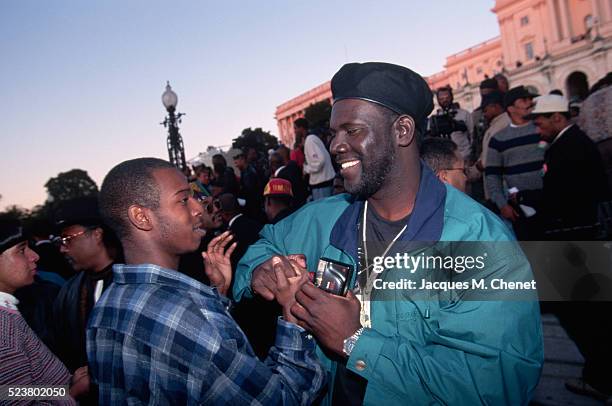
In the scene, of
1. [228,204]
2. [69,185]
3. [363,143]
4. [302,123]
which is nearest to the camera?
[363,143]

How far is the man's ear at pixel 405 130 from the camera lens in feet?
7.78

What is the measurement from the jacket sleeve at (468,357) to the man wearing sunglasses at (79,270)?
2.77m

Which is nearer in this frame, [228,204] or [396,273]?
[396,273]

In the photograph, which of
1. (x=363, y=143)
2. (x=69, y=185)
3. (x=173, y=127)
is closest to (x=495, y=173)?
(x=363, y=143)

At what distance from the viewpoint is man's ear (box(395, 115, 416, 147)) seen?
2371 mm

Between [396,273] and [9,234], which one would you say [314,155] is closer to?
[9,234]

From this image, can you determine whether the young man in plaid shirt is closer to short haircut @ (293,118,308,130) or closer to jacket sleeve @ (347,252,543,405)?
jacket sleeve @ (347,252,543,405)

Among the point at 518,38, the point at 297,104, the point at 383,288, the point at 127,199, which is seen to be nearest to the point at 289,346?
the point at 383,288

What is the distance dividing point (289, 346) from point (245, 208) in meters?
8.43

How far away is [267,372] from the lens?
5.87 feet

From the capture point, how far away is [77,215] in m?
3.97

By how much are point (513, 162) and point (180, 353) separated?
16.5ft

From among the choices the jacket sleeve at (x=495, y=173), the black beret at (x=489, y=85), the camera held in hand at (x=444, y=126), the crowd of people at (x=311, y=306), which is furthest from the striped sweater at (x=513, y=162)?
the black beret at (x=489, y=85)

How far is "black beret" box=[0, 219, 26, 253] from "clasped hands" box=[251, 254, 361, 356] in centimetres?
246
